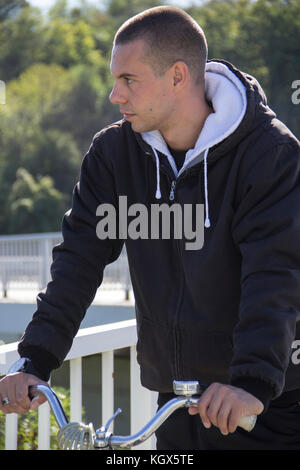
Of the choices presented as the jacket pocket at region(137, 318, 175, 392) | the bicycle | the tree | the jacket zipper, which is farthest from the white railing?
the tree

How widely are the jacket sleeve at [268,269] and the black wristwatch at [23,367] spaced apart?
524mm

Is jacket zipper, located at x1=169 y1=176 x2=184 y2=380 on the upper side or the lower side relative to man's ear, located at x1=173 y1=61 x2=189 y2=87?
lower

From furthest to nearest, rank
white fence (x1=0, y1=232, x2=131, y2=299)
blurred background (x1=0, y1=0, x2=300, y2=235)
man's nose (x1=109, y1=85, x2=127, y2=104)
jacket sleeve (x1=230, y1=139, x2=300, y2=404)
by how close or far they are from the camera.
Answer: blurred background (x1=0, y1=0, x2=300, y2=235) < white fence (x1=0, y1=232, x2=131, y2=299) < man's nose (x1=109, y1=85, x2=127, y2=104) < jacket sleeve (x1=230, y1=139, x2=300, y2=404)

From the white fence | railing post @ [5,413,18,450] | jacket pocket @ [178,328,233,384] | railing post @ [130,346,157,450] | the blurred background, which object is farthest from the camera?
the blurred background

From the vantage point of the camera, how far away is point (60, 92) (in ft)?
124

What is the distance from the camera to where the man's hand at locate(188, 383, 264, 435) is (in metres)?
1.82

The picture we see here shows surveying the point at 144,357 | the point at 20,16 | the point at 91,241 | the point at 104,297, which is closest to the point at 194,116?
the point at 91,241

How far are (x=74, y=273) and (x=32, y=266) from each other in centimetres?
1079

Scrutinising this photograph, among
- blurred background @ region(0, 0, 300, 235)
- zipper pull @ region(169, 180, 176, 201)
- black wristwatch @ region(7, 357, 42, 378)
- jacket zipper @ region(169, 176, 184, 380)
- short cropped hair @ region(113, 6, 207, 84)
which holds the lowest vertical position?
black wristwatch @ region(7, 357, 42, 378)

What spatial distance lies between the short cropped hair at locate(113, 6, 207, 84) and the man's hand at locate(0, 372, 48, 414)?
34.8 inches

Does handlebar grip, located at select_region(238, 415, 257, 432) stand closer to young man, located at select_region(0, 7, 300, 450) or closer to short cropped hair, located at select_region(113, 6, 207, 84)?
young man, located at select_region(0, 7, 300, 450)

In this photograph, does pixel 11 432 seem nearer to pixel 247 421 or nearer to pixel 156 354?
pixel 156 354

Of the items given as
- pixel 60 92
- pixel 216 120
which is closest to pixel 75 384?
pixel 216 120

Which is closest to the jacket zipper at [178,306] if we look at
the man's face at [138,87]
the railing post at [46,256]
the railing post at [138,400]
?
the man's face at [138,87]
